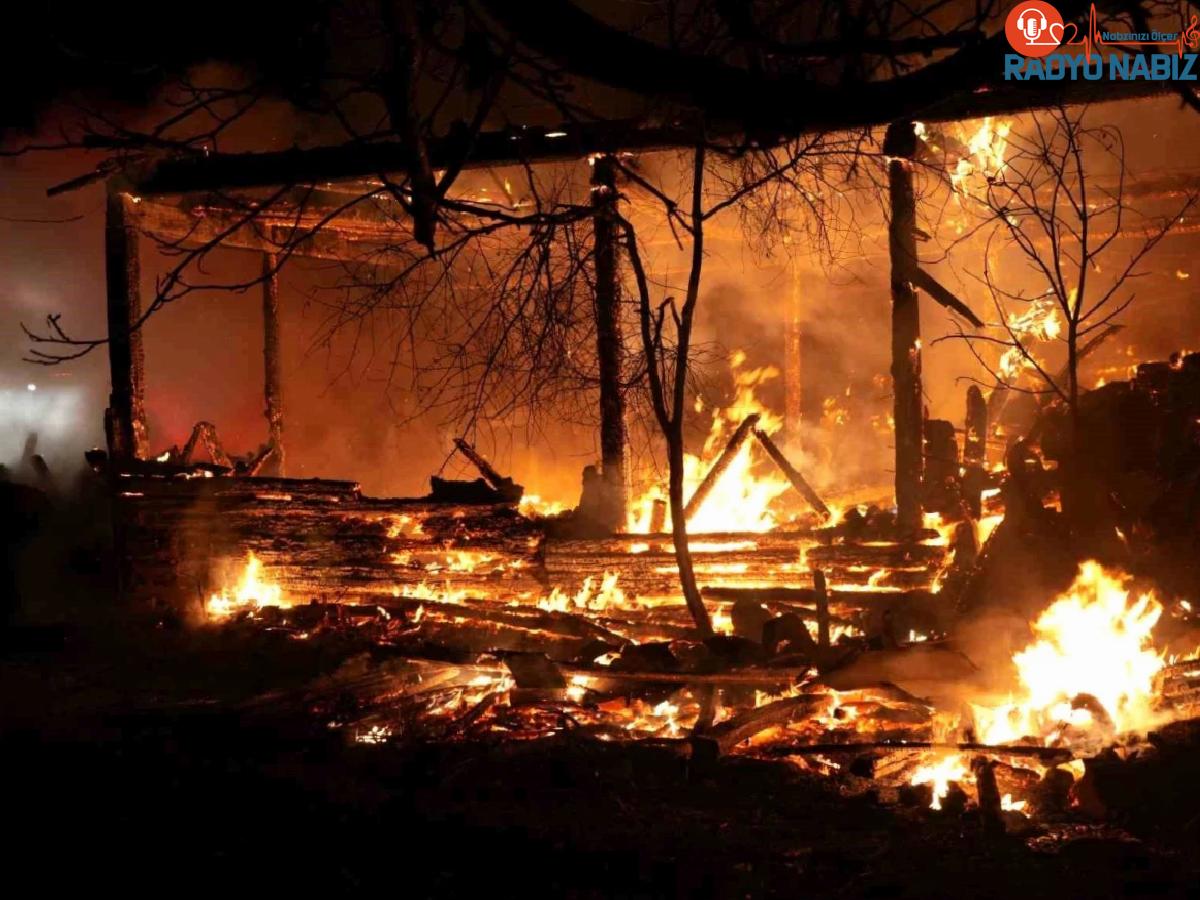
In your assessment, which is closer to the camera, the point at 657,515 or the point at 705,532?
the point at 705,532

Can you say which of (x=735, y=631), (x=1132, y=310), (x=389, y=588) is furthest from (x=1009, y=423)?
(x=389, y=588)

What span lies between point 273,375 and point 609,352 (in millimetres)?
7070

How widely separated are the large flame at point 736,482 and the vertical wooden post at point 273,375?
567 centimetres

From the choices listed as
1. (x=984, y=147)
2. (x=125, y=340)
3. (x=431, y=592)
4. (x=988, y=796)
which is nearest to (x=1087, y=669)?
(x=988, y=796)

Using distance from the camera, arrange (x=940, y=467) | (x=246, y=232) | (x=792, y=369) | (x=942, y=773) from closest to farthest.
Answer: (x=942, y=773) → (x=940, y=467) → (x=246, y=232) → (x=792, y=369)

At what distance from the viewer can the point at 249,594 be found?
412 inches

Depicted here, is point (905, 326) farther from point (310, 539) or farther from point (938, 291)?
point (310, 539)

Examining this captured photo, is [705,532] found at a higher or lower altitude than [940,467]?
lower

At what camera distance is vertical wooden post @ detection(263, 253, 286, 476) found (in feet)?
46.3

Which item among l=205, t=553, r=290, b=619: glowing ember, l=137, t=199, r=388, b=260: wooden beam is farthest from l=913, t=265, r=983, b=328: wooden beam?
l=205, t=553, r=290, b=619: glowing ember

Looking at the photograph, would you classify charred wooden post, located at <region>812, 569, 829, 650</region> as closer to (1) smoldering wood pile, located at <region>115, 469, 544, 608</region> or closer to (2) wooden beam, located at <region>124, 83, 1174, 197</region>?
(1) smoldering wood pile, located at <region>115, 469, 544, 608</region>

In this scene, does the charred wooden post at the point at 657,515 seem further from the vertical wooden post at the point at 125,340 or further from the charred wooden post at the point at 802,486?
the vertical wooden post at the point at 125,340

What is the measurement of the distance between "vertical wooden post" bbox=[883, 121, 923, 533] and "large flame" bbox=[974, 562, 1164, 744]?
164 cm

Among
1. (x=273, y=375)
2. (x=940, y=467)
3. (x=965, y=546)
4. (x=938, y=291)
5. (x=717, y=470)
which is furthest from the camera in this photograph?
(x=273, y=375)
